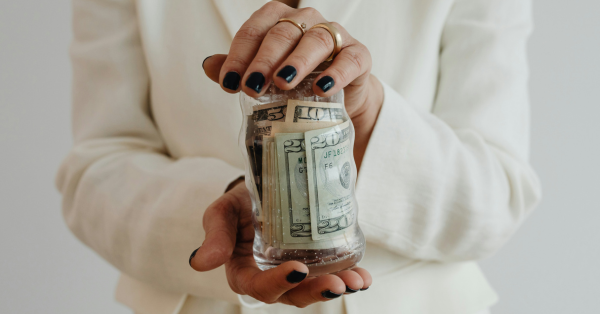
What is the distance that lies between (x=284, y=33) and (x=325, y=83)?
6 centimetres

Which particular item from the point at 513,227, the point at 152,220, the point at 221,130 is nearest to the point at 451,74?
the point at 513,227

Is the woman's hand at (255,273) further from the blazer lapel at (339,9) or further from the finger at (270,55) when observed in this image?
the blazer lapel at (339,9)

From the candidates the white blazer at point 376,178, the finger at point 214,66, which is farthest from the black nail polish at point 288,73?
the white blazer at point 376,178

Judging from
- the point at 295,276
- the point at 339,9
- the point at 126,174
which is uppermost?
the point at 339,9

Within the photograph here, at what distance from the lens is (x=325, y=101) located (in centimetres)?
49

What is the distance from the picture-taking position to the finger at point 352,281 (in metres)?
0.44

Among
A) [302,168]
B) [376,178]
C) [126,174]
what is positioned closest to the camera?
[302,168]

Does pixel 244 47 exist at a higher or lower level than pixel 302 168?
higher

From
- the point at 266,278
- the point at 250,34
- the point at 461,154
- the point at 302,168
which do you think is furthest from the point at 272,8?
the point at 461,154

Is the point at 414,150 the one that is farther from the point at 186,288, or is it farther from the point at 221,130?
the point at 186,288

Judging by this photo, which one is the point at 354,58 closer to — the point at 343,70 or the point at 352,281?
the point at 343,70

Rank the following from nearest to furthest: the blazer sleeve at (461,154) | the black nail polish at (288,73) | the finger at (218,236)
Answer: the black nail polish at (288,73) → the finger at (218,236) → the blazer sleeve at (461,154)

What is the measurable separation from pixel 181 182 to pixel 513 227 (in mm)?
571

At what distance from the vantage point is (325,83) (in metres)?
0.38
